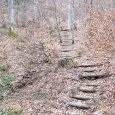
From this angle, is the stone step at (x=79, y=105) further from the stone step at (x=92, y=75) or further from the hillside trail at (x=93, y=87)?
the stone step at (x=92, y=75)

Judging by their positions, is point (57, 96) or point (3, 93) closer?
point (57, 96)

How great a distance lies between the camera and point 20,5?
1410 inches

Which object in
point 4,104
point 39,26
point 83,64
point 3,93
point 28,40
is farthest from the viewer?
point 39,26

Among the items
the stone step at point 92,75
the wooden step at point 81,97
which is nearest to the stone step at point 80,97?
the wooden step at point 81,97

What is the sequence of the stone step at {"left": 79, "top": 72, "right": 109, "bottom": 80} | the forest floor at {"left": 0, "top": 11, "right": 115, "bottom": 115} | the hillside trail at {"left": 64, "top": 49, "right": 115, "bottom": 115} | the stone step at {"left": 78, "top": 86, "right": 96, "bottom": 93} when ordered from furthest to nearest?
the stone step at {"left": 79, "top": 72, "right": 109, "bottom": 80} → the stone step at {"left": 78, "top": 86, "right": 96, "bottom": 93} → the forest floor at {"left": 0, "top": 11, "right": 115, "bottom": 115} → the hillside trail at {"left": 64, "top": 49, "right": 115, "bottom": 115}

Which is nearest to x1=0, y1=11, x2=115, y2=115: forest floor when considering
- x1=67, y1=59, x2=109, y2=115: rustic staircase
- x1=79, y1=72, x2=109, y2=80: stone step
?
x1=67, y1=59, x2=109, y2=115: rustic staircase

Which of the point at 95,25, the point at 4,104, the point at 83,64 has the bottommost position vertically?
the point at 4,104

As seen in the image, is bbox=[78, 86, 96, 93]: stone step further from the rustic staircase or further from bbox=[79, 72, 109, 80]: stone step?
bbox=[79, 72, 109, 80]: stone step

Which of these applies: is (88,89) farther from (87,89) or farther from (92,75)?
(92,75)

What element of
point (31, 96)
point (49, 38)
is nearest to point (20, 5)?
point (49, 38)

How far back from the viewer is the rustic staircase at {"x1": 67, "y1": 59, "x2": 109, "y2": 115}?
491 inches

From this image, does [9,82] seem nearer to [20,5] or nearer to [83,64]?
[83,64]

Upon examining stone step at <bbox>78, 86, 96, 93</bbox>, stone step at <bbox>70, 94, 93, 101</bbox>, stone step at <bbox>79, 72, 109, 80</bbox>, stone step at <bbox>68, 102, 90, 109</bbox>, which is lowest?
stone step at <bbox>68, 102, 90, 109</bbox>

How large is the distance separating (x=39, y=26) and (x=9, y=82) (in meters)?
14.2
